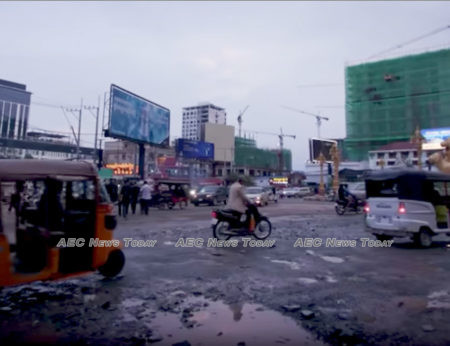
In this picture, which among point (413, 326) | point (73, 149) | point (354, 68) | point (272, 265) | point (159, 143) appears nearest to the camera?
point (413, 326)

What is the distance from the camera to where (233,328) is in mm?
4227

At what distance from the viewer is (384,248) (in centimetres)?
974

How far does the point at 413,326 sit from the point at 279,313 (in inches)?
59.0

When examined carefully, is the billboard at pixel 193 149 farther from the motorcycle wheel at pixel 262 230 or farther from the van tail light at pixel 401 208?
the van tail light at pixel 401 208

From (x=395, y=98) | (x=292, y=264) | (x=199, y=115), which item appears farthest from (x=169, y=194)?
(x=199, y=115)

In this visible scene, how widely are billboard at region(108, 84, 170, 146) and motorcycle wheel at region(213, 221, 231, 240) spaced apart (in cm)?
1975

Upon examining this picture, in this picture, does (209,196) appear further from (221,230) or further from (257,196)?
(221,230)

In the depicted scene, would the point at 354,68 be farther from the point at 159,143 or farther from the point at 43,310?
the point at 43,310

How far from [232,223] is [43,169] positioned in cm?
569

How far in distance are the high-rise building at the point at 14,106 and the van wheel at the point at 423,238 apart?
62.0 feet

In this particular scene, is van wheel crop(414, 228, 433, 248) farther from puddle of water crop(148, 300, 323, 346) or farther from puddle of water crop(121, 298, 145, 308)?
puddle of water crop(121, 298, 145, 308)

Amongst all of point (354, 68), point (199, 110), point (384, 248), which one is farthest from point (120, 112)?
point (199, 110)

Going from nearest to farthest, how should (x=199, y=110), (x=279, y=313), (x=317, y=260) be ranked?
(x=279, y=313)
(x=317, y=260)
(x=199, y=110)

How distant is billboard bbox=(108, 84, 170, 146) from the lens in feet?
94.2
